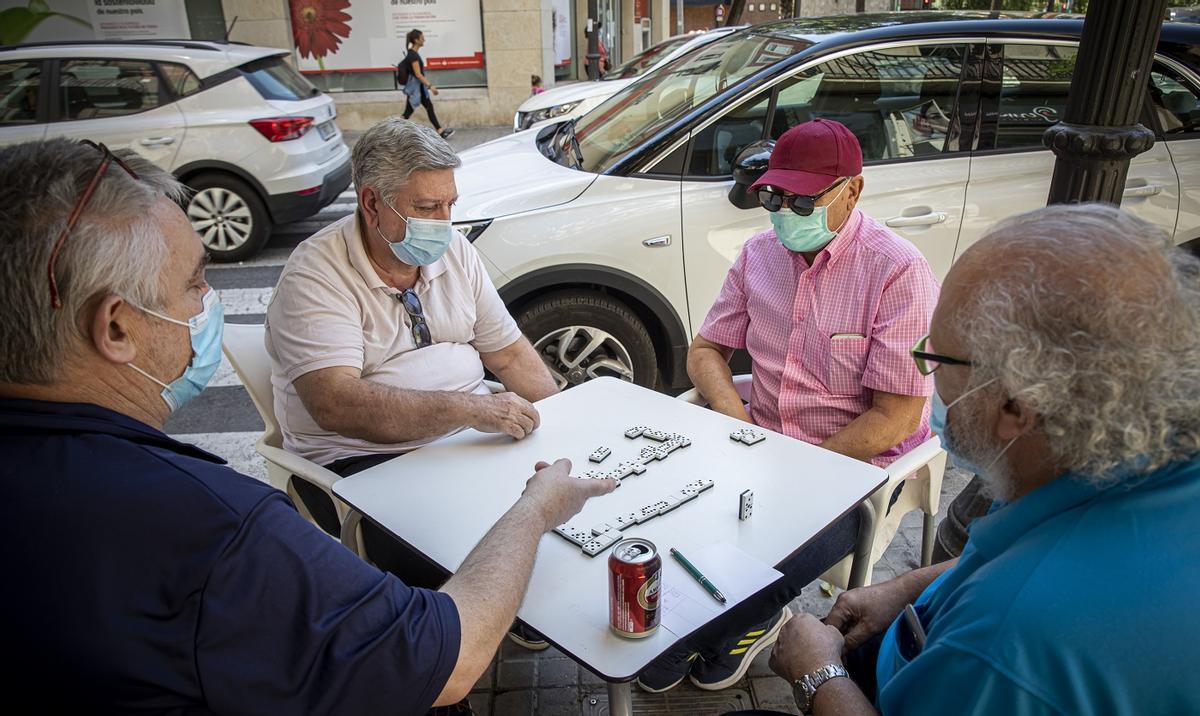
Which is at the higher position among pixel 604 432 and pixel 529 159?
pixel 529 159

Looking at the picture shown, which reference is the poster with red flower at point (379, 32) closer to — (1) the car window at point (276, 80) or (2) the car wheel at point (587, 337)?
(1) the car window at point (276, 80)

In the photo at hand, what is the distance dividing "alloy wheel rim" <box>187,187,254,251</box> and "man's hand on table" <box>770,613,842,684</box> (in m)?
7.21

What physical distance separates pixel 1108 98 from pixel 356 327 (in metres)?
2.49

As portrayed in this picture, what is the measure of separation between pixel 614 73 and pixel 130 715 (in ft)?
37.1

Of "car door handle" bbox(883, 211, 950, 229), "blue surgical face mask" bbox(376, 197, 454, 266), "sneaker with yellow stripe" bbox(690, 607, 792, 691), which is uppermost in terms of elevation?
"blue surgical face mask" bbox(376, 197, 454, 266)

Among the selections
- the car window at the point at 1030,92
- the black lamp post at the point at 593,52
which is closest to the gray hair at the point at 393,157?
the car window at the point at 1030,92

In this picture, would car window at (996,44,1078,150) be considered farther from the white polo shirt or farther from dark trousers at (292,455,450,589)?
dark trousers at (292,455,450,589)

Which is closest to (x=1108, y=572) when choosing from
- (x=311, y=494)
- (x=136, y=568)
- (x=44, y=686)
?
(x=136, y=568)

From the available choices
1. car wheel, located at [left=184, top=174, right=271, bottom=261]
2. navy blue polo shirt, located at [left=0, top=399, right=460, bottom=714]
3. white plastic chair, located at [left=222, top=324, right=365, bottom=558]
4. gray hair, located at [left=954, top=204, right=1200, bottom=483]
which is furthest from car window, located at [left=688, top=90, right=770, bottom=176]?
car wheel, located at [left=184, top=174, right=271, bottom=261]

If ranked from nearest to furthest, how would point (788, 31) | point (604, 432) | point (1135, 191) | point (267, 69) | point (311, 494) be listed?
point (604, 432) → point (311, 494) → point (1135, 191) → point (788, 31) → point (267, 69)

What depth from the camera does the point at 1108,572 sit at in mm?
1141

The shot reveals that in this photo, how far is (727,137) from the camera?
4219 millimetres

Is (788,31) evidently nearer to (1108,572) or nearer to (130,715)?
(1108,572)

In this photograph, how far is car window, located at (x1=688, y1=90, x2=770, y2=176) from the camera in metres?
4.19
